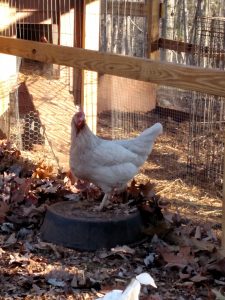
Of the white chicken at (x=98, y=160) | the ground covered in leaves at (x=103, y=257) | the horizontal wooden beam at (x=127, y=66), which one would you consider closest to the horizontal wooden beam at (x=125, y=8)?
the horizontal wooden beam at (x=127, y=66)

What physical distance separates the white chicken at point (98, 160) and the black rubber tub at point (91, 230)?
261 mm

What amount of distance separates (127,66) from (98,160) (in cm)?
82

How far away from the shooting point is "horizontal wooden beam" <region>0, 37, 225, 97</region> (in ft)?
12.6

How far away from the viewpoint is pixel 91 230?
4.06 m

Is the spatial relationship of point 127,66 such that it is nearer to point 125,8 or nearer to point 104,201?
point 104,201

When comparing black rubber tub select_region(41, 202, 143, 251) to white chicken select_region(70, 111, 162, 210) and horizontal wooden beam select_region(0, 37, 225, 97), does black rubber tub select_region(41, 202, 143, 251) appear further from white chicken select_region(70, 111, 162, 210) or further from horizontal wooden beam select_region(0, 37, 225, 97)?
horizontal wooden beam select_region(0, 37, 225, 97)

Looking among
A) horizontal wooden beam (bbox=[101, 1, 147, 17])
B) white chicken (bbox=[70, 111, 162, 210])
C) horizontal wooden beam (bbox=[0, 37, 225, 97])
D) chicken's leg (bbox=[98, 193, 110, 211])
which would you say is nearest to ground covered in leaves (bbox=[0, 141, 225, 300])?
chicken's leg (bbox=[98, 193, 110, 211])

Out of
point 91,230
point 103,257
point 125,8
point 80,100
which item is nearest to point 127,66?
point 91,230

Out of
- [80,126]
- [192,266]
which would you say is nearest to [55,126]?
[80,126]

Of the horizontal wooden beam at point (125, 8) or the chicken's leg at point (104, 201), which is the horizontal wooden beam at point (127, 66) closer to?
the chicken's leg at point (104, 201)

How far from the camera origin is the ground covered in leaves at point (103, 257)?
3.48m

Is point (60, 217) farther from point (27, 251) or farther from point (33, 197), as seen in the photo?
point (33, 197)

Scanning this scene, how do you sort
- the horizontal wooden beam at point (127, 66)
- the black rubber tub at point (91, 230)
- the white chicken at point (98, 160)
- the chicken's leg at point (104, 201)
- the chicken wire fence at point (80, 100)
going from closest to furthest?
the horizontal wooden beam at point (127, 66) → the black rubber tub at point (91, 230) → the white chicken at point (98, 160) → the chicken's leg at point (104, 201) → the chicken wire fence at point (80, 100)

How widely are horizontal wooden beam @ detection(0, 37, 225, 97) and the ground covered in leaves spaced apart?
90 cm
